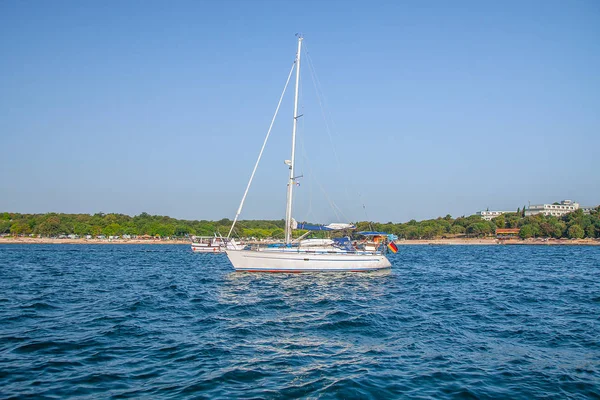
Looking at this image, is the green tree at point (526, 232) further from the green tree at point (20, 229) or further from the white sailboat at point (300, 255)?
the green tree at point (20, 229)

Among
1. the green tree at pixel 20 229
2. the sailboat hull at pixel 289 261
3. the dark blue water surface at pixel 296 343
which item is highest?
the green tree at pixel 20 229

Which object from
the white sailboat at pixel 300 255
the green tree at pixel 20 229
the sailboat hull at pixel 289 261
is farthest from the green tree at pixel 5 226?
the sailboat hull at pixel 289 261

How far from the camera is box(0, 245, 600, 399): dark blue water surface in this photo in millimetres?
10586

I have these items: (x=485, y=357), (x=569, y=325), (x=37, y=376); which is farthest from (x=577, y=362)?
(x=37, y=376)

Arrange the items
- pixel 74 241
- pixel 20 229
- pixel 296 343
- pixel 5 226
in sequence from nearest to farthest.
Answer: pixel 296 343 < pixel 74 241 < pixel 20 229 < pixel 5 226

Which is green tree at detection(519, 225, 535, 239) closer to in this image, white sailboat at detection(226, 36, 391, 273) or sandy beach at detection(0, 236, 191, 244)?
sandy beach at detection(0, 236, 191, 244)

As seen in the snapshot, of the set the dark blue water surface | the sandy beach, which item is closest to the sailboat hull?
the dark blue water surface

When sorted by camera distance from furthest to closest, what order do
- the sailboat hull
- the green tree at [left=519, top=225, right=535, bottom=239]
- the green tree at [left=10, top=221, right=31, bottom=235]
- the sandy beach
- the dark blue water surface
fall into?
the green tree at [left=519, top=225, right=535, bottom=239], the green tree at [left=10, top=221, right=31, bottom=235], the sandy beach, the sailboat hull, the dark blue water surface

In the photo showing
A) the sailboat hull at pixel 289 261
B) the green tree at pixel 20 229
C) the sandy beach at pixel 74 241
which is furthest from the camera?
the green tree at pixel 20 229

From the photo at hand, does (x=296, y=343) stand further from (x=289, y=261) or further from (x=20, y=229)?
(x=20, y=229)

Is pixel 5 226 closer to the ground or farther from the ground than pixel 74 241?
farther from the ground

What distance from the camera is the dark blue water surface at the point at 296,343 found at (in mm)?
10586

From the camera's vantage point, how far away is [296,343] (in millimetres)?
14969

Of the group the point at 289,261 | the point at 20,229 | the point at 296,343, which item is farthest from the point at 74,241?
the point at 296,343
